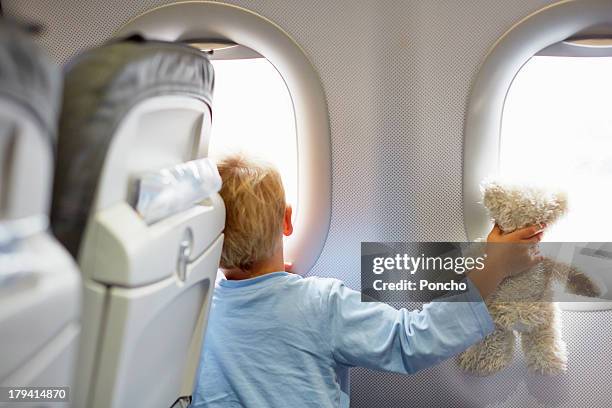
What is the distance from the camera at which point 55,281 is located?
2.06 ft

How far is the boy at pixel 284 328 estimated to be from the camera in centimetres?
133

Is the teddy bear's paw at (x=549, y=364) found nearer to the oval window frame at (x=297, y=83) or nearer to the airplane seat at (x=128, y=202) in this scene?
the oval window frame at (x=297, y=83)

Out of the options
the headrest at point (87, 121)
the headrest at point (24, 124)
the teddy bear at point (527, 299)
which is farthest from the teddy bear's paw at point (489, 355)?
the headrest at point (24, 124)

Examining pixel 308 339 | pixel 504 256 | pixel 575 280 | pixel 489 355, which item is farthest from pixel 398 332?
pixel 575 280

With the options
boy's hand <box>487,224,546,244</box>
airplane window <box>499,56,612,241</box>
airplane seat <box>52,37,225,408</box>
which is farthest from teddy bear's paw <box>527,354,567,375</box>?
airplane seat <box>52,37,225,408</box>

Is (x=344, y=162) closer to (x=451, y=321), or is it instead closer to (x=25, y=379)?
(x=451, y=321)

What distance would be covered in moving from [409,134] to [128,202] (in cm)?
116

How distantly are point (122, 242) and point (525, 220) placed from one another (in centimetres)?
96

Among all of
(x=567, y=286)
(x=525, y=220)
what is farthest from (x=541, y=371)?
(x=525, y=220)

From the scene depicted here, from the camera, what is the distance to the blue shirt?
1332mm

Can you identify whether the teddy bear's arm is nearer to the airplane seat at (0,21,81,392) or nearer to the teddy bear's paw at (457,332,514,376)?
the teddy bear's paw at (457,332,514,376)

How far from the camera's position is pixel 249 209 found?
4.36 ft

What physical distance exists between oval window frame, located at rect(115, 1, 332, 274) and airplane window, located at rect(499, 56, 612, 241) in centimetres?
52

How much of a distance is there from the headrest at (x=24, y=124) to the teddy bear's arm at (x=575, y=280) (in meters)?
1.35
